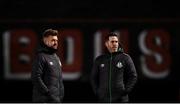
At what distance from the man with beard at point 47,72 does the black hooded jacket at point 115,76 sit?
500 millimetres

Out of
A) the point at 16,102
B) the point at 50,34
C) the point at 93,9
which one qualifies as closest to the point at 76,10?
the point at 93,9

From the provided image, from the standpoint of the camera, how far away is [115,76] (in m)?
6.29

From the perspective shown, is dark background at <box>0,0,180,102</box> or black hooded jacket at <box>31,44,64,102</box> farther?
dark background at <box>0,0,180,102</box>

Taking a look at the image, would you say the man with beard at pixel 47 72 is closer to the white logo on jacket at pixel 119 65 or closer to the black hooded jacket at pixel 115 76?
the black hooded jacket at pixel 115 76

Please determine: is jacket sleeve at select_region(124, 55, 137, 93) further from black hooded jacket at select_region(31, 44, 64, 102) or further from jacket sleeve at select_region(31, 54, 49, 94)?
jacket sleeve at select_region(31, 54, 49, 94)

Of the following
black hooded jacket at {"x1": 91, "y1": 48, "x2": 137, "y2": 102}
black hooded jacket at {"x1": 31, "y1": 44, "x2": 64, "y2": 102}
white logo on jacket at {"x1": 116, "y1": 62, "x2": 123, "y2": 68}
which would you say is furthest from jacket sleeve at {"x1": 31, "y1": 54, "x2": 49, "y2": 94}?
white logo on jacket at {"x1": 116, "y1": 62, "x2": 123, "y2": 68}

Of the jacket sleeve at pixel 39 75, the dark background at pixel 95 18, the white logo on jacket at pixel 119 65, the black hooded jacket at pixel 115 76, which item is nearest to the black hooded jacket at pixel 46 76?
the jacket sleeve at pixel 39 75

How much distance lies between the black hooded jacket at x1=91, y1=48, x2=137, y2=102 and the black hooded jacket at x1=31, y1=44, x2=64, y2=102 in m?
0.49

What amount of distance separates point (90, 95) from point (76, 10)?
4.92ft

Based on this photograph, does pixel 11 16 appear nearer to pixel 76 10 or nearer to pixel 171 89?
pixel 76 10

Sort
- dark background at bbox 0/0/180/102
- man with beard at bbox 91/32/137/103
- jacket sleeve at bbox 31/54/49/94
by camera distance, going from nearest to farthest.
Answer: jacket sleeve at bbox 31/54/49/94
man with beard at bbox 91/32/137/103
dark background at bbox 0/0/180/102

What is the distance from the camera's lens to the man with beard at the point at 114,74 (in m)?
6.29

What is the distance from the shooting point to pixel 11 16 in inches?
388

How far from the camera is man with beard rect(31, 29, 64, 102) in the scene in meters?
6.10
